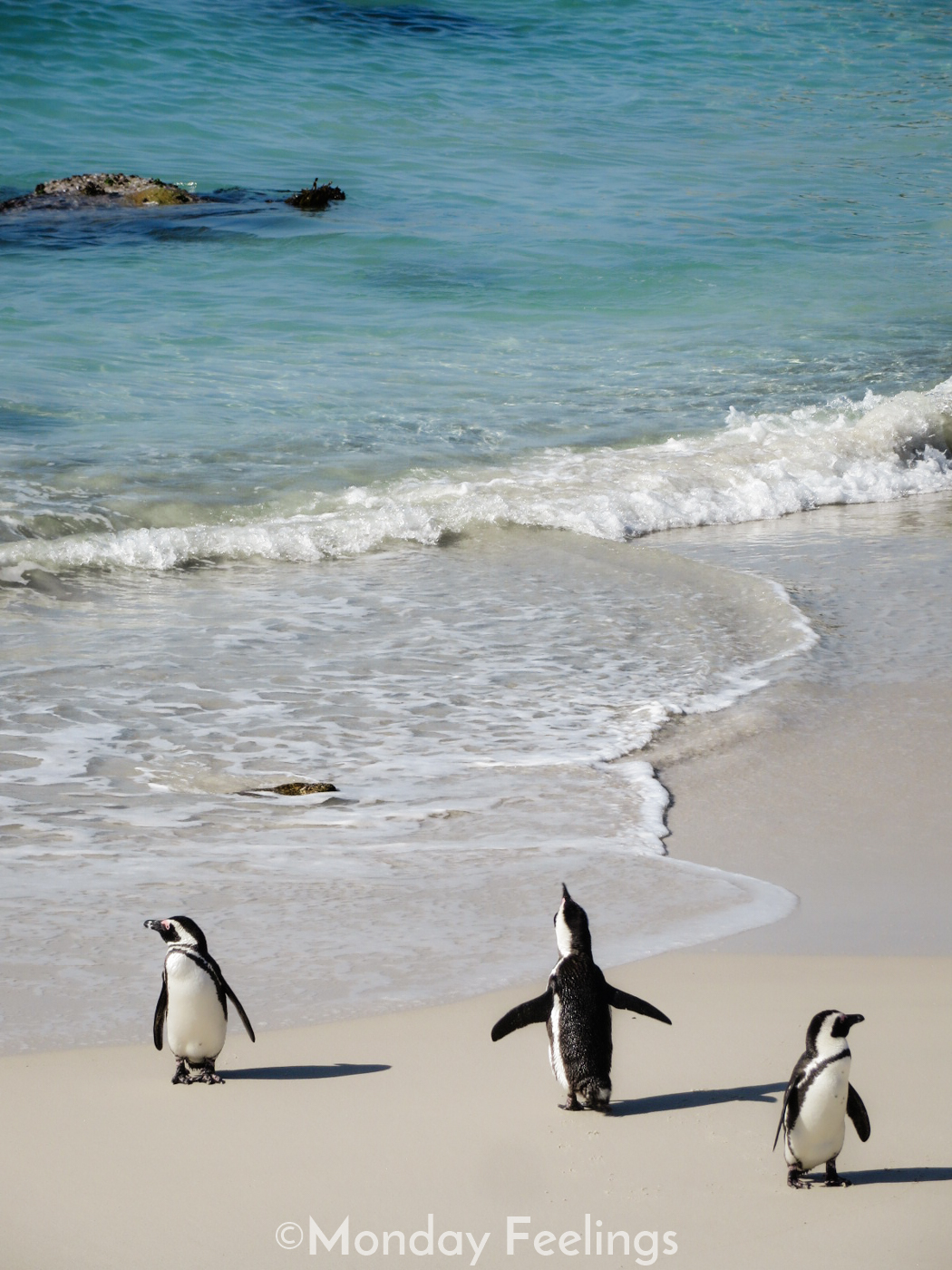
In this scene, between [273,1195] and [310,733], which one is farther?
[310,733]

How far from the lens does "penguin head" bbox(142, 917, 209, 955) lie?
2916mm

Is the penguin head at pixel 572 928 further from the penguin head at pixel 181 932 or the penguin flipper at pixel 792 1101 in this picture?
the penguin head at pixel 181 932

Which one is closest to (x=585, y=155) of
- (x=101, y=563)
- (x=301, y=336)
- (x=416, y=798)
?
(x=301, y=336)

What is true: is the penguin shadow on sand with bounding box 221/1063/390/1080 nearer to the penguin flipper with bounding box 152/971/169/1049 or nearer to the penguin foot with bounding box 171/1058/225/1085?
the penguin foot with bounding box 171/1058/225/1085

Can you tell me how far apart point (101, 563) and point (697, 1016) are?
5.38m

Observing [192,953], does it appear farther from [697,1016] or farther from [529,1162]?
[697,1016]

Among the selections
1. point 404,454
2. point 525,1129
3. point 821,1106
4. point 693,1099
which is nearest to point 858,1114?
point 821,1106

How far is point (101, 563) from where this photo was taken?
7660 mm

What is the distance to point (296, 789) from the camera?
453 centimetres

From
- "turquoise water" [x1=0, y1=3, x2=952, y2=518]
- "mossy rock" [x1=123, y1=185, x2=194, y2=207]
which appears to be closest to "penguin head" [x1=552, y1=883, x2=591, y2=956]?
"turquoise water" [x1=0, y1=3, x2=952, y2=518]

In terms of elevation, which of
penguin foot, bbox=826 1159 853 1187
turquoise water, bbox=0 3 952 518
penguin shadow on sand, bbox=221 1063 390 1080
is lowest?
penguin shadow on sand, bbox=221 1063 390 1080

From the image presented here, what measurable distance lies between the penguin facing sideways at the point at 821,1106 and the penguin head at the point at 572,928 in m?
0.48

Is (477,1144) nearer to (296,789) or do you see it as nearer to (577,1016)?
(577,1016)

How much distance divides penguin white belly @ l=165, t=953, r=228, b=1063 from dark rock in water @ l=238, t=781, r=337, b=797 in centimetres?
169
